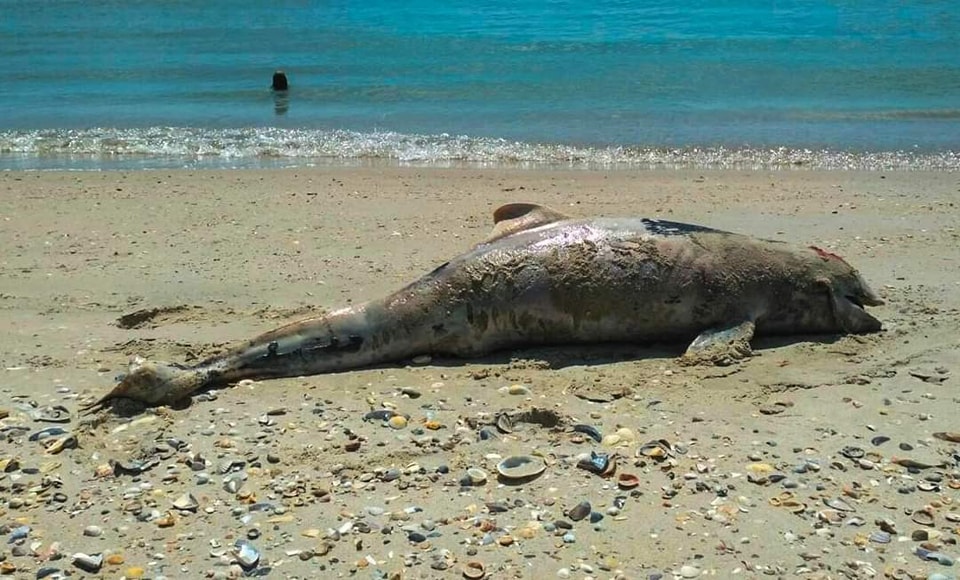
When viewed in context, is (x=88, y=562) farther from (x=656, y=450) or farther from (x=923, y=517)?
(x=923, y=517)

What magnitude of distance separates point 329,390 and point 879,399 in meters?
3.03

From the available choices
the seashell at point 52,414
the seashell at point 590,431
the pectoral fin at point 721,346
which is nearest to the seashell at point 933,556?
the seashell at point 590,431

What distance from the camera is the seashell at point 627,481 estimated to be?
14.9 ft

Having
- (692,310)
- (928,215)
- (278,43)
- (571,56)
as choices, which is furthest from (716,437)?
(278,43)

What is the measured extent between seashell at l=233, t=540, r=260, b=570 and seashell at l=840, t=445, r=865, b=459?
8.98 feet

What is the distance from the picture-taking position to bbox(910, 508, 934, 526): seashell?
423 cm

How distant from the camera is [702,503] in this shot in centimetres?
439

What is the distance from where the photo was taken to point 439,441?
16.6 ft

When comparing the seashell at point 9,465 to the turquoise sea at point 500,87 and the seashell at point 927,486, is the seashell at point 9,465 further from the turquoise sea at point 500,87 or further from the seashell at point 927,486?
the turquoise sea at point 500,87

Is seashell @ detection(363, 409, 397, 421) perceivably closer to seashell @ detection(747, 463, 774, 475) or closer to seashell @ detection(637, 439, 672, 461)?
seashell @ detection(637, 439, 672, 461)

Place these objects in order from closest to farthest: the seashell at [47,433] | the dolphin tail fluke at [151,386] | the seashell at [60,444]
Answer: the seashell at [60,444] → the seashell at [47,433] → the dolphin tail fluke at [151,386]

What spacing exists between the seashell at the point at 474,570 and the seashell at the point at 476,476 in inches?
25.6

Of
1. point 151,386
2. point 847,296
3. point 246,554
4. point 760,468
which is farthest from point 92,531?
point 847,296

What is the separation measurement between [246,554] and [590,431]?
1.86 metres
